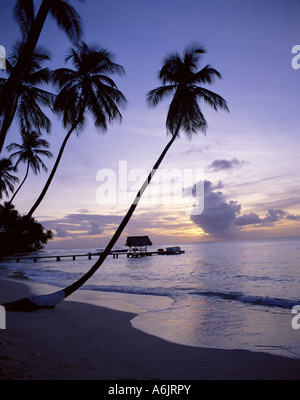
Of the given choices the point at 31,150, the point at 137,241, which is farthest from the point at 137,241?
the point at 31,150

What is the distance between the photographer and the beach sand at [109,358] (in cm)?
466

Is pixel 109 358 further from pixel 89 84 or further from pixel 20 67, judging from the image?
pixel 89 84

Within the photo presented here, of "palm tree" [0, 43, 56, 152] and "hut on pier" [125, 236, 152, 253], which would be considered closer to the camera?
"palm tree" [0, 43, 56, 152]

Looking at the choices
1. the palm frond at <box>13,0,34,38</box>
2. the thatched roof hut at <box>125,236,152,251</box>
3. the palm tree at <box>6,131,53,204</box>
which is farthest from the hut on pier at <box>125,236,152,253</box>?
the palm frond at <box>13,0,34,38</box>

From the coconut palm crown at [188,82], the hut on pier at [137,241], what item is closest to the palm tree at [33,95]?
the coconut palm crown at [188,82]

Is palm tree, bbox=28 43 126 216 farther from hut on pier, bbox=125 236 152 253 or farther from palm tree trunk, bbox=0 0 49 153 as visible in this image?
hut on pier, bbox=125 236 152 253

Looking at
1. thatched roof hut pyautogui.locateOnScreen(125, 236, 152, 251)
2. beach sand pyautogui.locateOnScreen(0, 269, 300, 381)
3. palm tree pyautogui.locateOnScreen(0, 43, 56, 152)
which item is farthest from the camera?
thatched roof hut pyautogui.locateOnScreen(125, 236, 152, 251)

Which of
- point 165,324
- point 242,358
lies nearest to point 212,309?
point 165,324

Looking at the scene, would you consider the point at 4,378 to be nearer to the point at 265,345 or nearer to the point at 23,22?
the point at 265,345

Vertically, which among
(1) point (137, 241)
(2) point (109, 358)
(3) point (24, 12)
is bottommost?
(1) point (137, 241)

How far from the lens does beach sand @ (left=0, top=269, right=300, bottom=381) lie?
4656 millimetres

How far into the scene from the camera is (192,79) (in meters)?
13.7

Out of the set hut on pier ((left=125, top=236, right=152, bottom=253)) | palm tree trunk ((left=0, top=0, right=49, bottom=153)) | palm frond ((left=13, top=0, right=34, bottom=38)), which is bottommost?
hut on pier ((left=125, top=236, right=152, bottom=253))

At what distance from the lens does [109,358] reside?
564 cm
